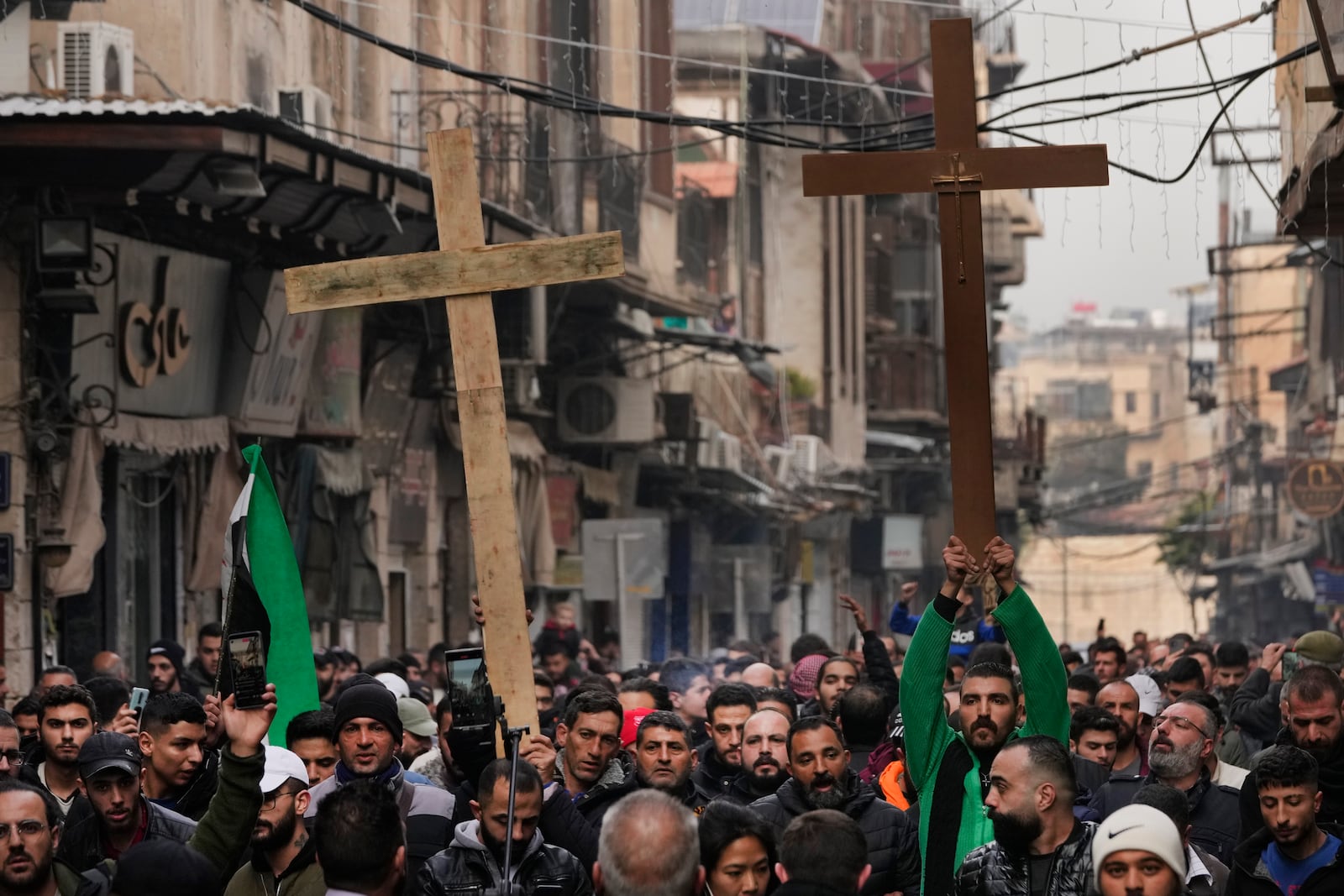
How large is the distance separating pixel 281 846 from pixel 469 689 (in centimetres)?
102

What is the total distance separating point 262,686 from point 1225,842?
3.71m

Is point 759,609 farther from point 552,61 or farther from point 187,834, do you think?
point 187,834

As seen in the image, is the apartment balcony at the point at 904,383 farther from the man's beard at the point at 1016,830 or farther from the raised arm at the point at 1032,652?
the man's beard at the point at 1016,830

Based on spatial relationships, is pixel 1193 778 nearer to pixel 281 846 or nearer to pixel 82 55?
pixel 281 846

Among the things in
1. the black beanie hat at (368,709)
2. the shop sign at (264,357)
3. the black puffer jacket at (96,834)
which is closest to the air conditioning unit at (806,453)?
the shop sign at (264,357)

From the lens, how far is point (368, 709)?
26.6ft

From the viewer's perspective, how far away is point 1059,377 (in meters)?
123

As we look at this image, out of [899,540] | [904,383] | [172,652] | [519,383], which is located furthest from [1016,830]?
[904,383]

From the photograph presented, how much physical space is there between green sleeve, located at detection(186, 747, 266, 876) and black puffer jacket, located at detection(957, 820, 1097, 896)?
6.45 feet

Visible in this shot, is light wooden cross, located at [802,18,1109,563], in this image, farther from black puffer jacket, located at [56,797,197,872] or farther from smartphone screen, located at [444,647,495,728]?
black puffer jacket, located at [56,797,197,872]

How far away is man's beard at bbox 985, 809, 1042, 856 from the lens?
6.49 metres

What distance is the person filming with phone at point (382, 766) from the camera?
A: 7.77 m

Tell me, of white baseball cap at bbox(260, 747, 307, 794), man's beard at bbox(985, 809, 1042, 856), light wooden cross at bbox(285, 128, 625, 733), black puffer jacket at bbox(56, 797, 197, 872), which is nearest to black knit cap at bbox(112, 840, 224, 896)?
white baseball cap at bbox(260, 747, 307, 794)

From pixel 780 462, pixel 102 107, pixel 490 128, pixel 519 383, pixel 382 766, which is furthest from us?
pixel 780 462
